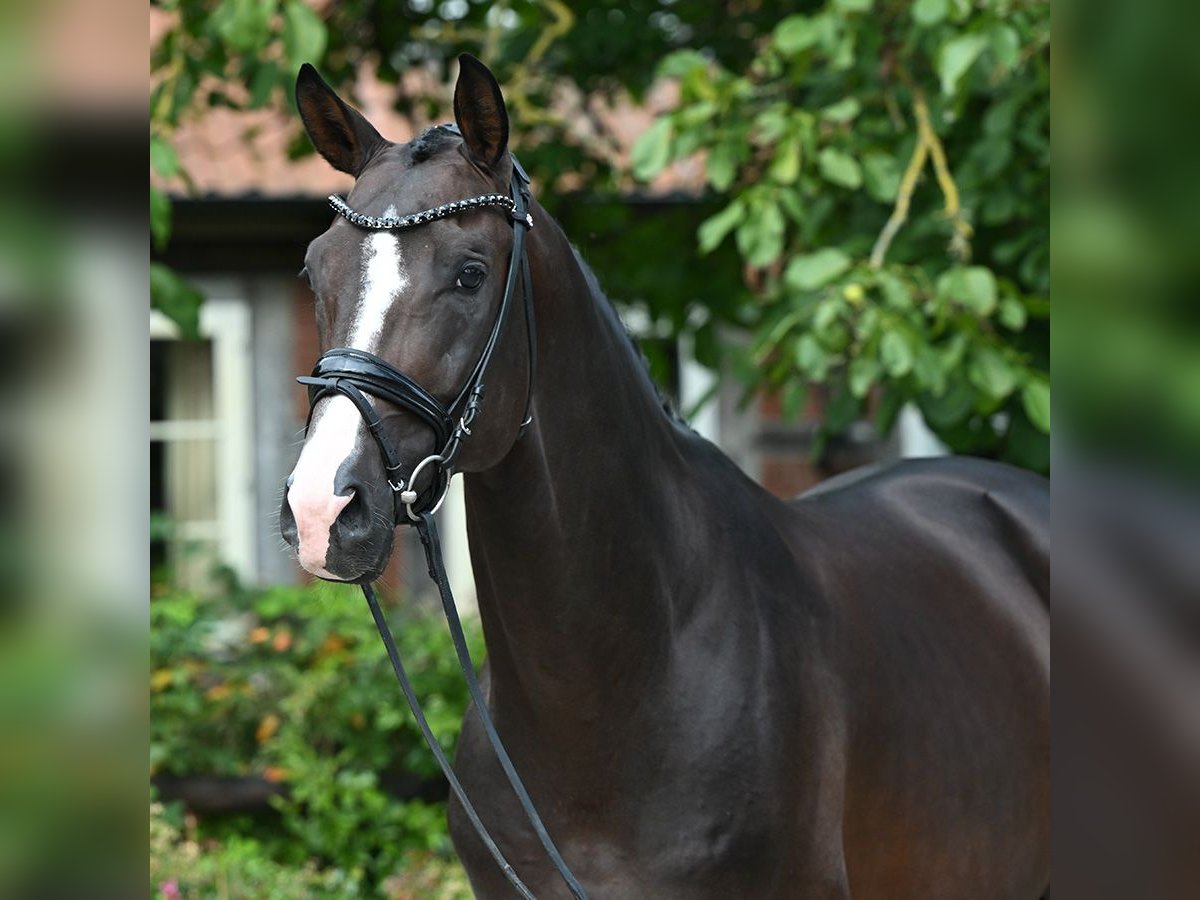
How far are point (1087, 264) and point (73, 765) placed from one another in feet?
1.74

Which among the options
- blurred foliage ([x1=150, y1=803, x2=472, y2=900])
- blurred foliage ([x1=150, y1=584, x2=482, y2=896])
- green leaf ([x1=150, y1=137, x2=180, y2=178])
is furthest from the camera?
blurred foliage ([x1=150, y1=584, x2=482, y2=896])

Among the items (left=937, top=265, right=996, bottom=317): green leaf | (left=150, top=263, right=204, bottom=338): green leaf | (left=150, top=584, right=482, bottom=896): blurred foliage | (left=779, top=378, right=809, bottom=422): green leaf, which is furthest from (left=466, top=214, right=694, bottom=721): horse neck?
(left=150, top=584, right=482, bottom=896): blurred foliage

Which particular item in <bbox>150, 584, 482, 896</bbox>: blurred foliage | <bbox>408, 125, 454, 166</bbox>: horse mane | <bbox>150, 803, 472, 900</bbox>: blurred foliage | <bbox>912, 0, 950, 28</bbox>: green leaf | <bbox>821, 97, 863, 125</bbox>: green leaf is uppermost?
<bbox>912, 0, 950, 28</bbox>: green leaf

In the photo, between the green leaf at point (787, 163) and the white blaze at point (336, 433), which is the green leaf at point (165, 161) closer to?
the green leaf at point (787, 163)

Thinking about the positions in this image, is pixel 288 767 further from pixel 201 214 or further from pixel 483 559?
pixel 201 214

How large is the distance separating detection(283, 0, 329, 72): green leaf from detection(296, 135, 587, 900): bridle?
1860 mm

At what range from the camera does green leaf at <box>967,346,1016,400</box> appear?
3.88m

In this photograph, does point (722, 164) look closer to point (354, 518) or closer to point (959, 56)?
point (959, 56)

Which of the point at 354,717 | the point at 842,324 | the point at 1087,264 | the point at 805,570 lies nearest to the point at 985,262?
the point at 842,324

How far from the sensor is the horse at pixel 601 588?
6.47 ft

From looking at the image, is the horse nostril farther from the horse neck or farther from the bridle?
the horse neck

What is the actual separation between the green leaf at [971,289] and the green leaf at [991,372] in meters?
0.12

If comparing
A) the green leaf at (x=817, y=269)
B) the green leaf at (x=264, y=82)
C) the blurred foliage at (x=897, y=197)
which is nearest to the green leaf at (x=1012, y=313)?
the blurred foliage at (x=897, y=197)

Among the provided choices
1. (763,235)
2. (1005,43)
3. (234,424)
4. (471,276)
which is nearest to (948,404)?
(763,235)
